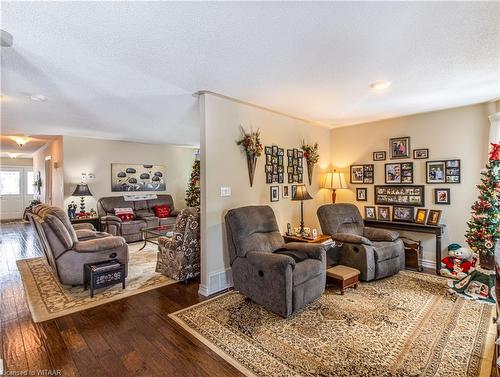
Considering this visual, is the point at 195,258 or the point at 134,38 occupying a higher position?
the point at 134,38

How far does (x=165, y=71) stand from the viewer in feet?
9.00

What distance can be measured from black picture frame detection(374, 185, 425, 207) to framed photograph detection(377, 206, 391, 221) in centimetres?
9

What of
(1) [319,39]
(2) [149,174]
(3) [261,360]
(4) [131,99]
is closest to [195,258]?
(3) [261,360]

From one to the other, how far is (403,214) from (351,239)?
1489 millimetres

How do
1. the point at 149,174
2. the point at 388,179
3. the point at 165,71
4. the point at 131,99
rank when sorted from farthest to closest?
the point at 149,174
the point at 388,179
the point at 131,99
the point at 165,71

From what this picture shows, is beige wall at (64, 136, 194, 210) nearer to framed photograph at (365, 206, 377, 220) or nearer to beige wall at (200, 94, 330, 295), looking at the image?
beige wall at (200, 94, 330, 295)

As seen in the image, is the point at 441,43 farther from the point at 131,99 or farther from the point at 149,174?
the point at 149,174

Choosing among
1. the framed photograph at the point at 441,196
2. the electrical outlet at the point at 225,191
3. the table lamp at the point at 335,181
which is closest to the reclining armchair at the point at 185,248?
the electrical outlet at the point at 225,191

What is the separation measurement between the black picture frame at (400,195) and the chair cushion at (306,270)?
2.50m

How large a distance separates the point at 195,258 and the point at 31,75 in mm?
2839

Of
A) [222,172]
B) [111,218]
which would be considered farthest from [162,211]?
[222,172]


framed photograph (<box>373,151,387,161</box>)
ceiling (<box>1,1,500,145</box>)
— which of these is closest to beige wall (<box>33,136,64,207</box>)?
ceiling (<box>1,1,500,145</box>)

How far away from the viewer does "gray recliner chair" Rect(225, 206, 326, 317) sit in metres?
2.69

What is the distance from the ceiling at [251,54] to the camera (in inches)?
70.8
